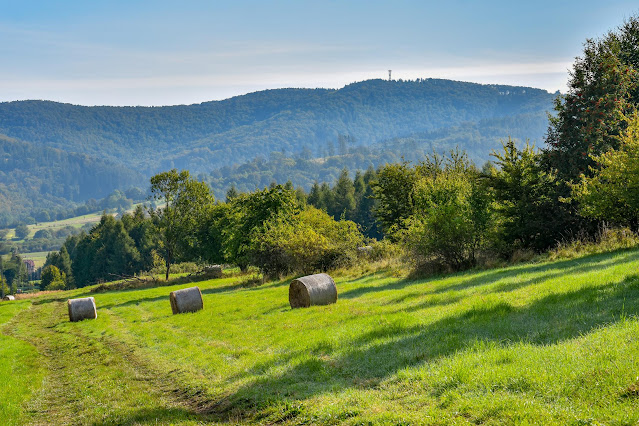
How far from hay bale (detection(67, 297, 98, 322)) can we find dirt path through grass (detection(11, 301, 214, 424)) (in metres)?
8.77

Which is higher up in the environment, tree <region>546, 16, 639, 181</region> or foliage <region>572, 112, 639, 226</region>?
tree <region>546, 16, 639, 181</region>

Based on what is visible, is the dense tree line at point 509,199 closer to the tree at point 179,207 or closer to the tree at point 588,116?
the tree at point 588,116

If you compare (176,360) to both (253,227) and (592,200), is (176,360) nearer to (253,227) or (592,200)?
(592,200)

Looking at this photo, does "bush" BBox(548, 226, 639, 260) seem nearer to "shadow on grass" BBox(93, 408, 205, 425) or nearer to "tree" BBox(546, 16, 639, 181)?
"tree" BBox(546, 16, 639, 181)

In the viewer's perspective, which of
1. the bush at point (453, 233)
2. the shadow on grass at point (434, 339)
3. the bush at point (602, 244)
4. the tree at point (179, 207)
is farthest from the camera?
the tree at point (179, 207)

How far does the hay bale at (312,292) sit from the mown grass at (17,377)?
32.6 feet

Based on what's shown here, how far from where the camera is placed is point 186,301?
92.2 feet

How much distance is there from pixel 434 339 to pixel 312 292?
10.1 m

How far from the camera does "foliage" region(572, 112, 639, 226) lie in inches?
899

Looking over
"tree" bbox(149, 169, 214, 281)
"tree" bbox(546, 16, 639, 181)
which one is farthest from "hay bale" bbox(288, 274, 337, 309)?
"tree" bbox(149, 169, 214, 281)

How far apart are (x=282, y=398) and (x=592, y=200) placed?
19.7m

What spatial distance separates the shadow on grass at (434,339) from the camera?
11.2 metres

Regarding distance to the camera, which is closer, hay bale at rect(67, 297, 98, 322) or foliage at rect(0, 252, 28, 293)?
hay bale at rect(67, 297, 98, 322)

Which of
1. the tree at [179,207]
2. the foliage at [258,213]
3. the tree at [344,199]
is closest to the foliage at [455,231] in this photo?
the foliage at [258,213]
